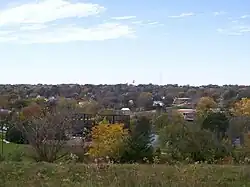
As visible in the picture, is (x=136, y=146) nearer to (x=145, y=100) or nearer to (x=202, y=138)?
(x=202, y=138)

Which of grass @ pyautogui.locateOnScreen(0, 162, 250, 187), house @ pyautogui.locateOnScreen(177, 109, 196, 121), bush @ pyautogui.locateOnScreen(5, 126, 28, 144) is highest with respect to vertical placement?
grass @ pyautogui.locateOnScreen(0, 162, 250, 187)

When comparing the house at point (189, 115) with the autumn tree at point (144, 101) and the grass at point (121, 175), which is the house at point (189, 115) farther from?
the grass at point (121, 175)

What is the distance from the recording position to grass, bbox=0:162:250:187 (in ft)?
14.3

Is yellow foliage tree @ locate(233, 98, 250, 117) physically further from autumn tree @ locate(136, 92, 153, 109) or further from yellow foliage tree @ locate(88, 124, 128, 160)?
yellow foliage tree @ locate(88, 124, 128, 160)

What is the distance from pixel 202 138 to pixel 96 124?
1478 centimetres

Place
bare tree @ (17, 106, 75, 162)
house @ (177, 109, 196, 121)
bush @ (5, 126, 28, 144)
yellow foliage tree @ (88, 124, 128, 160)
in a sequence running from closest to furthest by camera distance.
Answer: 1. bare tree @ (17, 106, 75, 162)
2. yellow foliage tree @ (88, 124, 128, 160)
3. bush @ (5, 126, 28, 144)
4. house @ (177, 109, 196, 121)

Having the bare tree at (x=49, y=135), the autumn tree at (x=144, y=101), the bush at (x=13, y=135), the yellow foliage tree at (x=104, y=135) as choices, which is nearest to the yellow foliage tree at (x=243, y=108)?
the autumn tree at (x=144, y=101)

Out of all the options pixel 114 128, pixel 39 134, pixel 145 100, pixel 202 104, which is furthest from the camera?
pixel 145 100

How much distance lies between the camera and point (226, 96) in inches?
2788

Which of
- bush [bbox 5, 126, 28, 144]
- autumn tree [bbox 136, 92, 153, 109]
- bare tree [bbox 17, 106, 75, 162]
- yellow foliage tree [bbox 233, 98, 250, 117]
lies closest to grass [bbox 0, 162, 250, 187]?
bare tree [bbox 17, 106, 75, 162]

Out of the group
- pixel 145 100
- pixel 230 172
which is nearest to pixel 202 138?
pixel 230 172

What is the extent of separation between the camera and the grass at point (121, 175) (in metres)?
4.37

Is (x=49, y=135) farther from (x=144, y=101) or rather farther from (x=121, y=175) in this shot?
(x=144, y=101)

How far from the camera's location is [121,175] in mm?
4746
